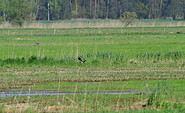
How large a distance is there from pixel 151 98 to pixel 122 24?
231ft

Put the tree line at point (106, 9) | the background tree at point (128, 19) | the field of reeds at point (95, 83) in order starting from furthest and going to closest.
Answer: the tree line at point (106, 9) → the background tree at point (128, 19) → the field of reeds at point (95, 83)

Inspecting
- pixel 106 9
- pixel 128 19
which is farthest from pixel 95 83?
pixel 106 9

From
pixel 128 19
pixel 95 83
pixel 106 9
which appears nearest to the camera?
pixel 95 83

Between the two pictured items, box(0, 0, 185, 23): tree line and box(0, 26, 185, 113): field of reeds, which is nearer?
box(0, 26, 185, 113): field of reeds

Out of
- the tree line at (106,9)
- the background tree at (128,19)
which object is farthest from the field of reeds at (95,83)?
the tree line at (106,9)

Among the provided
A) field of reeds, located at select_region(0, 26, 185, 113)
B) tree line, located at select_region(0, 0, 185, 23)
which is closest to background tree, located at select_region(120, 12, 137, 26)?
tree line, located at select_region(0, 0, 185, 23)

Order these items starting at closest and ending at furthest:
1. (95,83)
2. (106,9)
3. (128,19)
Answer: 1. (95,83)
2. (128,19)
3. (106,9)

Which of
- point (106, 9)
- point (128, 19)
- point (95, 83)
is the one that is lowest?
point (106, 9)

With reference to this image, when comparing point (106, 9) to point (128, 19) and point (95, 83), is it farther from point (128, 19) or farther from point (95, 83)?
point (95, 83)

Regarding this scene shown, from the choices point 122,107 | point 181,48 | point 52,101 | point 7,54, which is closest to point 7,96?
point 52,101

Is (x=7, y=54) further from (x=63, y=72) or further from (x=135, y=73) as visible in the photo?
(x=135, y=73)

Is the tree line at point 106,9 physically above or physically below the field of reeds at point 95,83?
below

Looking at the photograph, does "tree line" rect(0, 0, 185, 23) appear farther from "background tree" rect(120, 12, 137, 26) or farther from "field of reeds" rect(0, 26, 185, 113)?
"field of reeds" rect(0, 26, 185, 113)

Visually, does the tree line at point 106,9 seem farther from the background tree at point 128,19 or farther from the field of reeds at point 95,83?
the field of reeds at point 95,83
